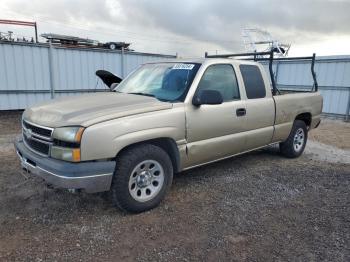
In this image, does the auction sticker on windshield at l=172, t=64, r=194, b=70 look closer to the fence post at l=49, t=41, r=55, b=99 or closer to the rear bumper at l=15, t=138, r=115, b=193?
the rear bumper at l=15, t=138, r=115, b=193

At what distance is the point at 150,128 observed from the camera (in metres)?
3.54

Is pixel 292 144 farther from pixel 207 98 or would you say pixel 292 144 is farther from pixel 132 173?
pixel 132 173

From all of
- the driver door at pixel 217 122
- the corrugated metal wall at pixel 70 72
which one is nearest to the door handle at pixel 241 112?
the driver door at pixel 217 122

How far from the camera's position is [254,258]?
2926 millimetres

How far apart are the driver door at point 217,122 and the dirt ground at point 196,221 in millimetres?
562

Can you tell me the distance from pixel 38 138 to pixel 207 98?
2030mm

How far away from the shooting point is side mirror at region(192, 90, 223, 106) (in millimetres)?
3900

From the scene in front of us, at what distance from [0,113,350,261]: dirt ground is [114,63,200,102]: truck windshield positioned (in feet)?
4.58

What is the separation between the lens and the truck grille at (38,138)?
10.8ft

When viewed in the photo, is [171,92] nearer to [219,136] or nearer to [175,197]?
[219,136]

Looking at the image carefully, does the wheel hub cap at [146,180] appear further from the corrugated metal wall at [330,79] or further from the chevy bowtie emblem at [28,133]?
the corrugated metal wall at [330,79]

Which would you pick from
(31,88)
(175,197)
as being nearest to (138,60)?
(31,88)

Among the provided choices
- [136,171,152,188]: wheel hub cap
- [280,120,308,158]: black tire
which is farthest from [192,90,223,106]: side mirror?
[280,120,308,158]: black tire

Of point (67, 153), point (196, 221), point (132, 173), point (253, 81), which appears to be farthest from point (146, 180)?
point (253, 81)
